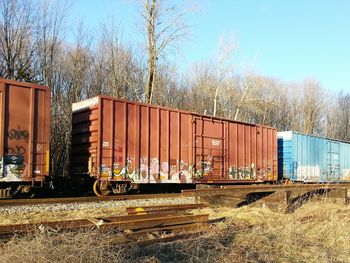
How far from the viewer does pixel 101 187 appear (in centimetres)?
1420

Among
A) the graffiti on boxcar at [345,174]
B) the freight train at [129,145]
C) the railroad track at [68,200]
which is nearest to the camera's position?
the railroad track at [68,200]

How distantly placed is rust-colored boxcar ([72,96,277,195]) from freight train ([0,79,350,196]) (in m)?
0.04

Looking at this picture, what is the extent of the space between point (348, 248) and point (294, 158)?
17454 millimetres

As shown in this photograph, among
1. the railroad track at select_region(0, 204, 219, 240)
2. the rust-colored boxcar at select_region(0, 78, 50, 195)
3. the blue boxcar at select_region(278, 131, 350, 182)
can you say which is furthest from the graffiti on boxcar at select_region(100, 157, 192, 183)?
the blue boxcar at select_region(278, 131, 350, 182)

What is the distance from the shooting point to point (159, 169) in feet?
51.5

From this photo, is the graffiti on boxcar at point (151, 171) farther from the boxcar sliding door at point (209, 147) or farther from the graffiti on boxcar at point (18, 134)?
the graffiti on boxcar at point (18, 134)

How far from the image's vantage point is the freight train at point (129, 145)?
1209cm

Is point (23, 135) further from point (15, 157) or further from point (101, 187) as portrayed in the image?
point (101, 187)

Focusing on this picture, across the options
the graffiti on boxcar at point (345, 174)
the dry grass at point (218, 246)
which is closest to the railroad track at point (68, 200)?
the dry grass at point (218, 246)

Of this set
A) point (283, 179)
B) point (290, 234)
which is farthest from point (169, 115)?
point (283, 179)

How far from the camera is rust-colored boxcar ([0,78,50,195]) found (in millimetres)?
11758

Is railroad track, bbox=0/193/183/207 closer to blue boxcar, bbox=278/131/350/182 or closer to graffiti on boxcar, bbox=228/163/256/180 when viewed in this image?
graffiti on boxcar, bbox=228/163/256/180

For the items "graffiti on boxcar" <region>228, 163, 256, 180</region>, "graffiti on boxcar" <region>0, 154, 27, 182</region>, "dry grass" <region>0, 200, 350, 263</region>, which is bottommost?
"dry grass" <region>0, 200, 350, 263</region>

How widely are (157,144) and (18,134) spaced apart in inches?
214
